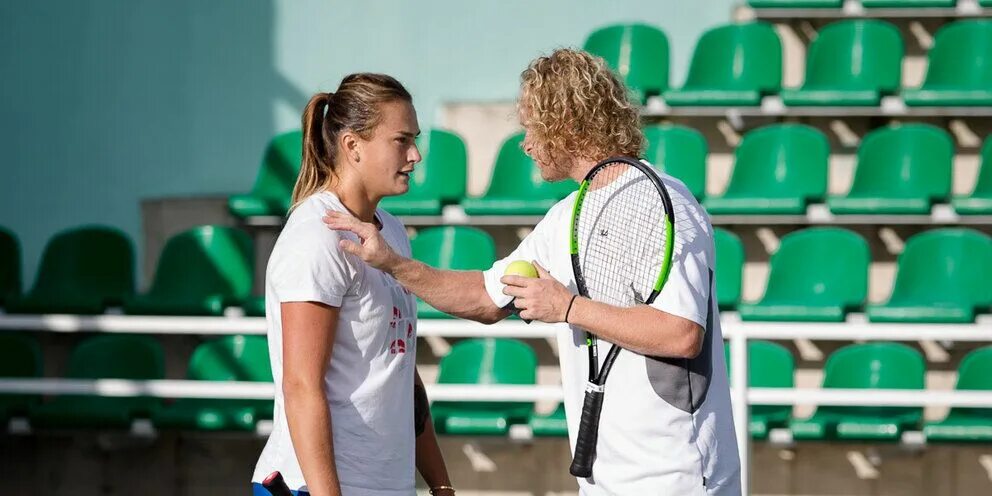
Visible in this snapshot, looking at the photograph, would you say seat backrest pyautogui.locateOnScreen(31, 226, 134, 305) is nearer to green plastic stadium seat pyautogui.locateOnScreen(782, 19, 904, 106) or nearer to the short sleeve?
green plastic stadium seat pyautogui.locateOnScreen(782, 19, 904, 106)

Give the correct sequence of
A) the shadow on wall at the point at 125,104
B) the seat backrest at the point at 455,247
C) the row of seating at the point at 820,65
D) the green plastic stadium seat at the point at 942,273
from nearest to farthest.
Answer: the green plastic stadium seat at the point at 942,273, the seat backrest at the point at 455,247, the row of seating at the point at 820,65, the shadow on wall at the point at 125,104

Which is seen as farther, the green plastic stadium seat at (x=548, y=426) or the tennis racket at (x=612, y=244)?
the green plastic stadium seat at (x=548, y=426)

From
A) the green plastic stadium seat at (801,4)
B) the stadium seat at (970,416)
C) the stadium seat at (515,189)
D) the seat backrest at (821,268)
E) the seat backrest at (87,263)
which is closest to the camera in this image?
the stadium seat at (970,416)

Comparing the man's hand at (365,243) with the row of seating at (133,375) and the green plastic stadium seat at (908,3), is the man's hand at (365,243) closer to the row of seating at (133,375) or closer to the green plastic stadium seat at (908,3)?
the row of seating at (133,375)

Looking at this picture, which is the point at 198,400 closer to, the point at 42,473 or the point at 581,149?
the point at 42,473

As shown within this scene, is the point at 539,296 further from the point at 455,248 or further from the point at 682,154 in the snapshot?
the point at 682,154

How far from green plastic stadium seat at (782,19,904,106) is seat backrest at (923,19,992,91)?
185mm

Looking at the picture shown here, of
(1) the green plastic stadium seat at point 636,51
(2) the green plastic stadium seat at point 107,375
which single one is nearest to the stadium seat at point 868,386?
(1) the green plastic stadium seat at point 636,51

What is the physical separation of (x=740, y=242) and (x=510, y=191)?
1164 millimetres

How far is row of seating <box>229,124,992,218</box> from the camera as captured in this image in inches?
248

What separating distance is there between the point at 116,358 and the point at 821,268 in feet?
10.6

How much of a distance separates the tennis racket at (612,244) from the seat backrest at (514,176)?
4.13 meters

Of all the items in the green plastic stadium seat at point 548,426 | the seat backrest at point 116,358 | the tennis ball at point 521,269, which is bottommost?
the green plastic stadium seat at point 548,426

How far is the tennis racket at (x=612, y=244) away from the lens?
7.81 feet
